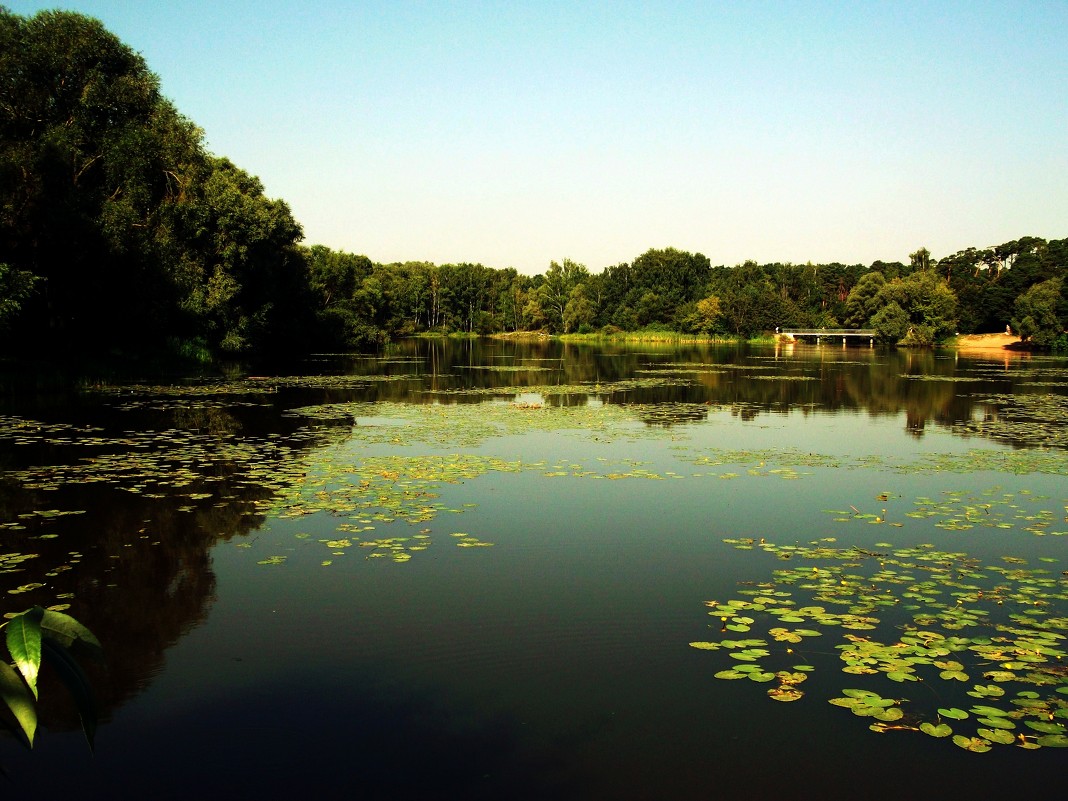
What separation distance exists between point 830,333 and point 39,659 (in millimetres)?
112298

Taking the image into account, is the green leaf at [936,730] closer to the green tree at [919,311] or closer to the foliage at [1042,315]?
the foliage at [1042,315]

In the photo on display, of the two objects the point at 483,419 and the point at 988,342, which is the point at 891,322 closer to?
the point at 988,342

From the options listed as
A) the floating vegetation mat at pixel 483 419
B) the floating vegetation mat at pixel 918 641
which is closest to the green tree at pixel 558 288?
the floating vegetation mat at pixel 483 419

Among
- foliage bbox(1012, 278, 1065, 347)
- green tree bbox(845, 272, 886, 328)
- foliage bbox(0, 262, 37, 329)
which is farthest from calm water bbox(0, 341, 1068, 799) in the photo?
green tree bbox(845, 272, 886, 328)

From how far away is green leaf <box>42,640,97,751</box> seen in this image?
1.34m

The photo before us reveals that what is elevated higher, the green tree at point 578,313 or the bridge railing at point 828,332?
the green tree at point 578,313

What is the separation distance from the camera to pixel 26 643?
1.43 m

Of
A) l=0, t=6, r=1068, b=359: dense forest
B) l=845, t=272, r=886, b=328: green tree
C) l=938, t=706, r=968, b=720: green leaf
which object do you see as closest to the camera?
l=938, t=706, r=968, b=720: green leaf

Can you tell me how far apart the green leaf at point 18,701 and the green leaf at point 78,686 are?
0.07 meters

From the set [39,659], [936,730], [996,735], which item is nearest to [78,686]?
[39,659]

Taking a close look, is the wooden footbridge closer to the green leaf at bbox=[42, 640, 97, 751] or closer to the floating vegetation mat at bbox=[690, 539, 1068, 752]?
the floating vegetation mat at bbox=[690, 539, 1068, 752]

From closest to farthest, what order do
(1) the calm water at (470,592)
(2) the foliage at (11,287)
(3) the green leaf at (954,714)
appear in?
1. (1) the calm water at (470,592)
2. (3) the green leaf at (954,714)
3. (2) the foliage at (11,287)

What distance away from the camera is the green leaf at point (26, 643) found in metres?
1.41

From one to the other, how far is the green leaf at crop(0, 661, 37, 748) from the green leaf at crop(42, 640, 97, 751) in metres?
0.07
